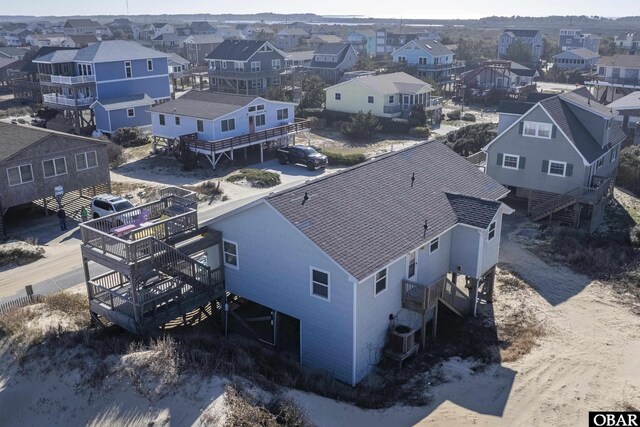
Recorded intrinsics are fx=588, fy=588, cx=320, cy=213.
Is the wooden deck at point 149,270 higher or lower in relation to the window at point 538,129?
lower

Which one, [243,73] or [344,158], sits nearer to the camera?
[344,158]

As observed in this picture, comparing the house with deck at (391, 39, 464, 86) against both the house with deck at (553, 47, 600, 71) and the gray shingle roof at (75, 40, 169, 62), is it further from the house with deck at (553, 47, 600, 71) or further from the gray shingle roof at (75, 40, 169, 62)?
the gray shingle roof at (75, 40, 169, 62)

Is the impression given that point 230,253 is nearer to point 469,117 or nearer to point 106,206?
point 106,206

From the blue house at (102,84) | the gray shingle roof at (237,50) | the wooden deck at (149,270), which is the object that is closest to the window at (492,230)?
the wooden deck at (149,270)

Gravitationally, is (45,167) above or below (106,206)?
above

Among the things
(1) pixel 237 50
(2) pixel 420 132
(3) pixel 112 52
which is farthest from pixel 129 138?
(1) pixel 237 50

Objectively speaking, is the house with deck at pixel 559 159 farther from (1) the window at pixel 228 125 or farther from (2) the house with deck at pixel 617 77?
(2) the house with deck at pixel 617 77

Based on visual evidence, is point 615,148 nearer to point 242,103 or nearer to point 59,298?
point 242,103

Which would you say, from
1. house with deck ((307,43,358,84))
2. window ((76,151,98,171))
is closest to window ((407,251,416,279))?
window ((76,151,98,171))
